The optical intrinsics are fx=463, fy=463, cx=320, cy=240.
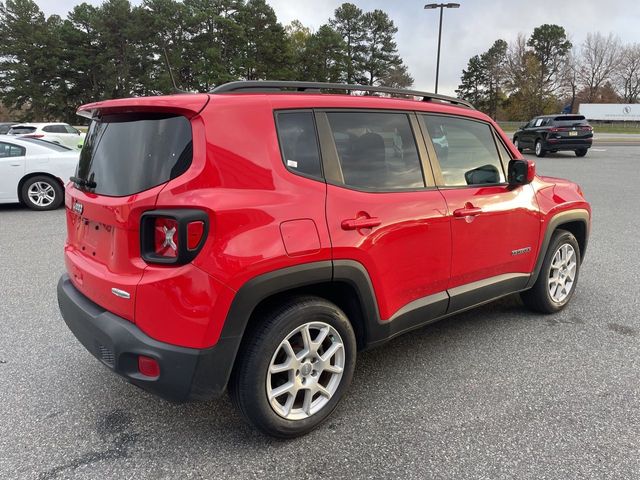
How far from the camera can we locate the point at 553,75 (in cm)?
7219

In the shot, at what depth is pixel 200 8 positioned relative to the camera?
56000 mm

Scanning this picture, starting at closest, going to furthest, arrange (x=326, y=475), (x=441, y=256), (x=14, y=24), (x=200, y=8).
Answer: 1. (x=326, y=475)
2. (x=441, y=256)
3. (x=14, y=24)
4. (x=200, y=8)

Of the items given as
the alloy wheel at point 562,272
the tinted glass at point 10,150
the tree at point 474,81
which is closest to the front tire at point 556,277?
the alloy wheel at point 562,272

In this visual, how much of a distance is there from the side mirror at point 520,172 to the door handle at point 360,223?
4.66ft

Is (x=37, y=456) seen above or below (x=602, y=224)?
below

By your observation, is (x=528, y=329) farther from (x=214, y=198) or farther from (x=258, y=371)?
(x=214, y=198)

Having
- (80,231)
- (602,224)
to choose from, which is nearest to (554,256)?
(80,231)

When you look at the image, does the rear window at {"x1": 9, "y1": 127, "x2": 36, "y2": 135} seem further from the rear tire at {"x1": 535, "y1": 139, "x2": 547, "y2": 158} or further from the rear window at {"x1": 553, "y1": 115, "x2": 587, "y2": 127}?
the rear window at {"x1": 553, "y1": 115, "x2": 587, "y2": 127}

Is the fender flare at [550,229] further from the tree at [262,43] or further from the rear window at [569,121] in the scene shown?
the tree at [262,43]

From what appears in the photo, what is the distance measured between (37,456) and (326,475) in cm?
142

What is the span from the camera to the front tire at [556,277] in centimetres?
383

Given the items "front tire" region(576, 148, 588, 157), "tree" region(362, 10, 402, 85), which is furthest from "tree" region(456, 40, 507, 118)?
"front tire" region(576, 148, 588, 157)

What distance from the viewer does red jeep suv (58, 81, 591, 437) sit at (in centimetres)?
204

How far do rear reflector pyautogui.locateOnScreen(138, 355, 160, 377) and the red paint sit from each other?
118 mm
